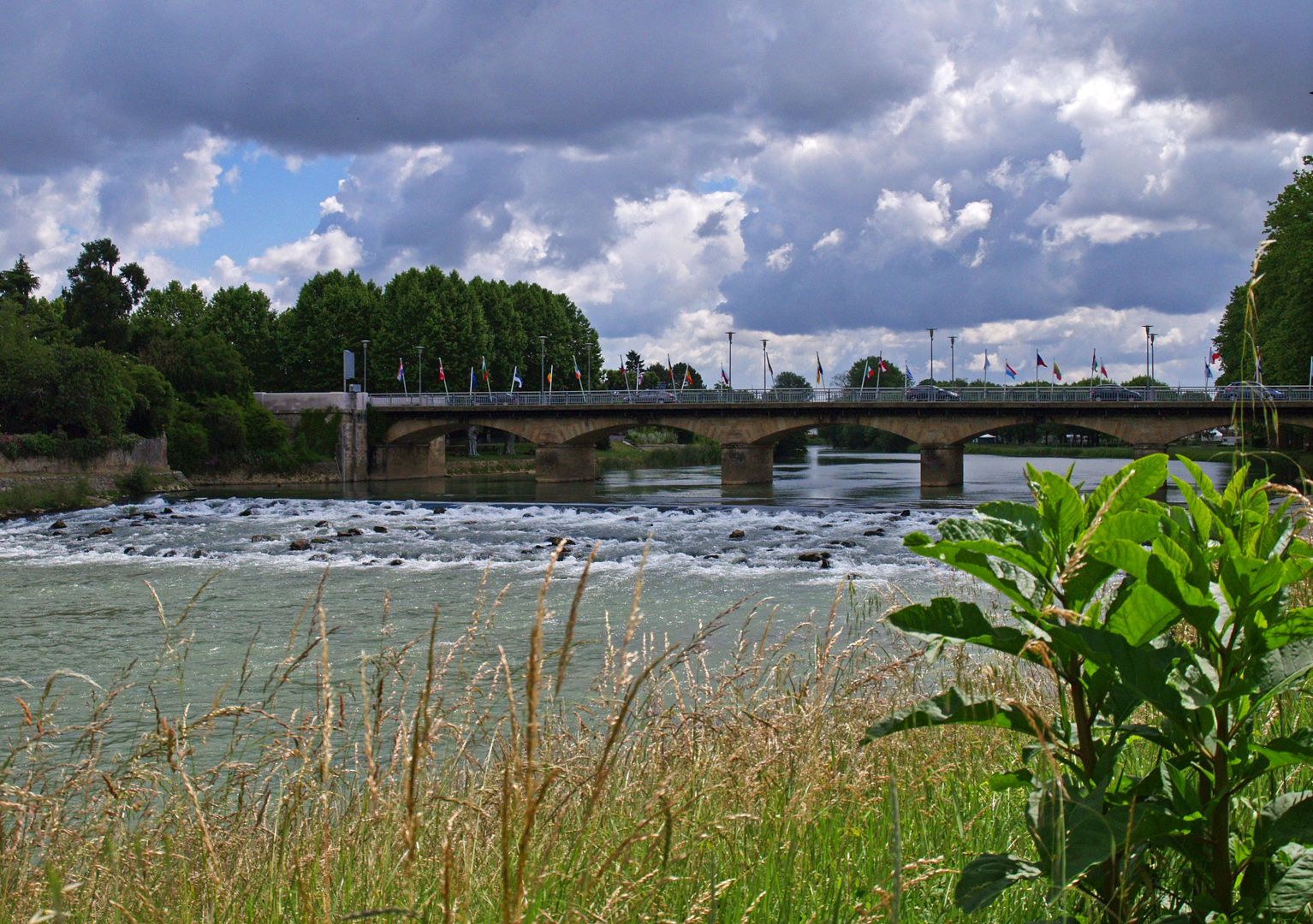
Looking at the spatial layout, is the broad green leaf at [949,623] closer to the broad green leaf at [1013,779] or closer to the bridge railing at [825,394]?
the broad green leaf at [1013,779]

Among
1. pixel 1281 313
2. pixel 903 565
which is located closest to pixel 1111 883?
pixel 903 565

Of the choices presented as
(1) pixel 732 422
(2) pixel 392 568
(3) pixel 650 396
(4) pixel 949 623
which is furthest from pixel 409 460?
(4) pixel 949 623

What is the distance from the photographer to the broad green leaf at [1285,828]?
182 cm

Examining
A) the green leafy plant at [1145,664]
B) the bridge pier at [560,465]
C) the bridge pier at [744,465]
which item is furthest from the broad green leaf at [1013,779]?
the bridge pier at [560,465]

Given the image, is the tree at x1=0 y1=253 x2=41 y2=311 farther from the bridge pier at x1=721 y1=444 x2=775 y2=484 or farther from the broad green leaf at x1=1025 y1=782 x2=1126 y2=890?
the broad green leaf at x1=1025 y1=782 x2=1126 y2=890

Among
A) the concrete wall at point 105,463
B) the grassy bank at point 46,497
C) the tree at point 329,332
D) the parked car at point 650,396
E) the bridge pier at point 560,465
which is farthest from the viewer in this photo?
the tree at point 329,332

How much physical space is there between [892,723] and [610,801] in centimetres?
208

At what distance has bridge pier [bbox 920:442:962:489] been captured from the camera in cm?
5019

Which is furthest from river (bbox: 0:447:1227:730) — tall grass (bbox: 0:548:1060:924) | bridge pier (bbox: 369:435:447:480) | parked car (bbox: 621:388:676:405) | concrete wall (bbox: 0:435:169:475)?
bridge pier (bbox: 369:435:447:480)

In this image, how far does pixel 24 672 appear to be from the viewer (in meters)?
11.4

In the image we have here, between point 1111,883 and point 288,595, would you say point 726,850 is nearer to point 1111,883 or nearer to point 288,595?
point 1111,883

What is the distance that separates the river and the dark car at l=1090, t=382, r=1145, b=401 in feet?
37.1

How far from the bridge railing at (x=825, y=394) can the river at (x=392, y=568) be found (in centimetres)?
1116

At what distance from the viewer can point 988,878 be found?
A: 186cm
